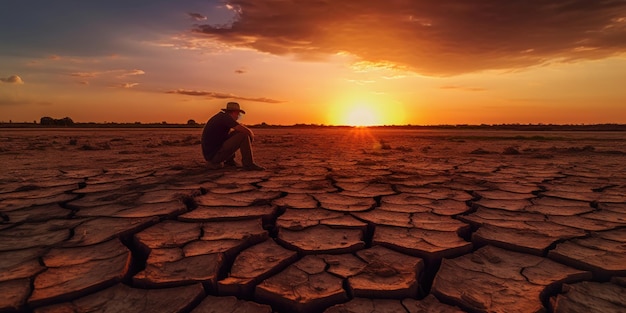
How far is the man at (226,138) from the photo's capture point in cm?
429

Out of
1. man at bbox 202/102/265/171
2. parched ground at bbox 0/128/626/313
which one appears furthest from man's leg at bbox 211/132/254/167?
parched ground at bbox 0/128/626/313

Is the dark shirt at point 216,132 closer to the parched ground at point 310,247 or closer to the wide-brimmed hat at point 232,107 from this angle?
the wide-brimmed hat at point 232,107

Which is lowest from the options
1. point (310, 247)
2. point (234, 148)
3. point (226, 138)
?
point (310, 247)

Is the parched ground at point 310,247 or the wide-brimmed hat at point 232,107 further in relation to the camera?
the wide-brimmed hat at point 232,107

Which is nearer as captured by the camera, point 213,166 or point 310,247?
point 310,247

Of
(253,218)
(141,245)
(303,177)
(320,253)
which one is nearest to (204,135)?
(303,177)

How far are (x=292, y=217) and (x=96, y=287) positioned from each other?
3.86 ft

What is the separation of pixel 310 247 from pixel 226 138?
2.99 metres

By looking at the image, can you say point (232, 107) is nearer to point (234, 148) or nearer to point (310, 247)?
point (234, 148)

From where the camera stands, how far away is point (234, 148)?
446 centimetres

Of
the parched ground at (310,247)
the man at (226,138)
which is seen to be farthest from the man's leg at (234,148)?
the parched ground at (310,247)

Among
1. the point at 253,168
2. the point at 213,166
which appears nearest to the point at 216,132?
the point at 213,166

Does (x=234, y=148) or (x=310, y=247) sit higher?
(x=234, y=148)

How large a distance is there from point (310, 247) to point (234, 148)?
286 cm
